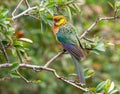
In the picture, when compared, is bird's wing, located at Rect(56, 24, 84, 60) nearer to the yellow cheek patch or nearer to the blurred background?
the yellow cheek patch

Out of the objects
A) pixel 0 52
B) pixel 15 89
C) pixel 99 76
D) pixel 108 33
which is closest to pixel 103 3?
pixel 108 33

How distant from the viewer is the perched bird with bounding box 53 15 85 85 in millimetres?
3781

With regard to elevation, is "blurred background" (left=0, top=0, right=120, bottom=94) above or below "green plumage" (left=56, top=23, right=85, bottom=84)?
below

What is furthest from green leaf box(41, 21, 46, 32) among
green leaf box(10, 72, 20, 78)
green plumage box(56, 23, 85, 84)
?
green leaf box(10, 72, 20, 78)

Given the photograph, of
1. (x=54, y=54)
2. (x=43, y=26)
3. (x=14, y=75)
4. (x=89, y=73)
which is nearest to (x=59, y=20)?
(x=43, y=26)

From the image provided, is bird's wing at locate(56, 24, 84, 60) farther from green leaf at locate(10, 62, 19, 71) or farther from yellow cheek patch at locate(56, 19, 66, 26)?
green leaf at locate(10, 62, 19, 71)

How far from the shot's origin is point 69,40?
162 inches

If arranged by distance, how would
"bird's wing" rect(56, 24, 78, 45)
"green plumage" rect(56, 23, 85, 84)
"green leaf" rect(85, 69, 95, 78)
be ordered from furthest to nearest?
"bird's wing" rect(56, 24, 78, 45) → "green plumage" rect(56, 23, 85, 84) → "green leaf" rect(85, 69, 95, 78)

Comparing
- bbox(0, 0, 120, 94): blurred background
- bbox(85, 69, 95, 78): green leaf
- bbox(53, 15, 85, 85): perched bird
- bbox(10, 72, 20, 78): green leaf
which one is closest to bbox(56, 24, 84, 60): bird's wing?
bbox(53, 15, 85, 85): perched bird

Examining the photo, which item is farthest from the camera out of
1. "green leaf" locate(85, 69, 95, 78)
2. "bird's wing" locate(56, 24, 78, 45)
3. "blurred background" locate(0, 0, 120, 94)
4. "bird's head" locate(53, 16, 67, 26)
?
"blurred background" locate(0, 0, 120, 94)

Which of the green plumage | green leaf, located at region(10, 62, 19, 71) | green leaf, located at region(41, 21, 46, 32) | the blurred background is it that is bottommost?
the blurred background

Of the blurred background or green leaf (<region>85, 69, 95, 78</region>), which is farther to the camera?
the blurred background

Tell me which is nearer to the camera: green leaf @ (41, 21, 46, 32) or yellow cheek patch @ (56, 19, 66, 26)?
green leaf @ (41, 21, 46, 32)

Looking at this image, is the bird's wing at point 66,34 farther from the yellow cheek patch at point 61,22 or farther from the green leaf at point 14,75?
the green leaf at point 14,75
